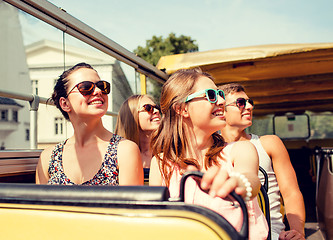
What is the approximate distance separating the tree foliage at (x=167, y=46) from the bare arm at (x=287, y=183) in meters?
22.7

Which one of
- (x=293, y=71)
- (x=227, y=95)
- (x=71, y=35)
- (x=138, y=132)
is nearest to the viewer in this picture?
(x=71, y=35)

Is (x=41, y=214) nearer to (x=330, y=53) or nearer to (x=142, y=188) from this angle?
(x=142, y=188)

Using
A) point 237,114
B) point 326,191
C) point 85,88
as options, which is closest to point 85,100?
point 85,88

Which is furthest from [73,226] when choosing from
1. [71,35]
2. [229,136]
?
[229,136]

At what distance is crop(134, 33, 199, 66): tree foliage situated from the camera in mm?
24719

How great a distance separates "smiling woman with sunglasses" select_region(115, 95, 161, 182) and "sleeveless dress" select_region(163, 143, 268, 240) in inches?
52.0

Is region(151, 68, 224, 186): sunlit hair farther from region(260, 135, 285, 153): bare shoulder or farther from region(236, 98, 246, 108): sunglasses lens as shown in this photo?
region(236, 98, 246, 108): sunglasses lens

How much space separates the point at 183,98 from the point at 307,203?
4.88 meters

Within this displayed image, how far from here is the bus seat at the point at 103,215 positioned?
83cm

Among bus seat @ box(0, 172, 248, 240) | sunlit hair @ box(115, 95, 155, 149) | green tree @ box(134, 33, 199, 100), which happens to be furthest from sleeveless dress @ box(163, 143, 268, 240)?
green tree @ box(134, 33, 199, 100)

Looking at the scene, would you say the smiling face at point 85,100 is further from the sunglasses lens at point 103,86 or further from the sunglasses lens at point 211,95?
the sunglasses lens at point 211,95

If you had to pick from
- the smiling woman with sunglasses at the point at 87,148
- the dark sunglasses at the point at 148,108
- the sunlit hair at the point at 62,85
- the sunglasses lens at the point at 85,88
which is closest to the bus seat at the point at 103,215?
the smiling woman with sunglasses at the point at 87,148

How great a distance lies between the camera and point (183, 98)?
1.65 meters

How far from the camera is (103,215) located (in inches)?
36.2
